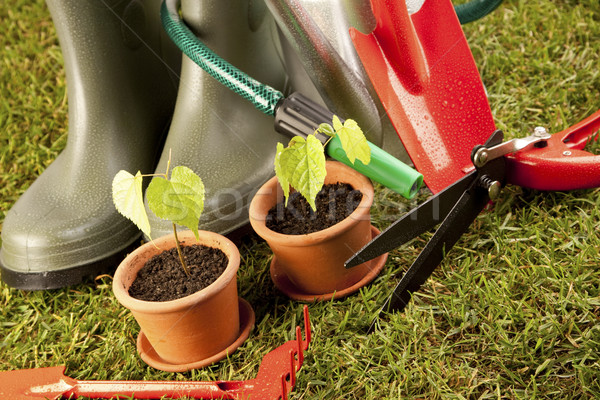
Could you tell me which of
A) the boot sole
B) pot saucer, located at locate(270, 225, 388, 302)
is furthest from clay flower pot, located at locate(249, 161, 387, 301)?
the boot sole

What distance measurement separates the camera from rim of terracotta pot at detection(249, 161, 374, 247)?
1.07 meters

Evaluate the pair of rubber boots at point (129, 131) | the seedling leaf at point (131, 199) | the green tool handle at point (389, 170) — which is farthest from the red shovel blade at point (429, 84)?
the seedling leaf at point (131, 199)

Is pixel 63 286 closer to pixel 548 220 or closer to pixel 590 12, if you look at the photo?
pixel 548 220

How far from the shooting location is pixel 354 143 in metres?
1.00

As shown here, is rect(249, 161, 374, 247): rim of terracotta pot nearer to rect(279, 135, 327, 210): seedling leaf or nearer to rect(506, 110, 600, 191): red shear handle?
rect(279, 135, 327, 210): seedling leaf

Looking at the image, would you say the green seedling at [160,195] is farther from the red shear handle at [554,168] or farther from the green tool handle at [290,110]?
the red shear handle at [554,168]

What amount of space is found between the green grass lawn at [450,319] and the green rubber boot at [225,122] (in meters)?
0.12

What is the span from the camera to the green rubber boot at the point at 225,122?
1.26 meters

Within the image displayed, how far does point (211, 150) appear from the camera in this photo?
1297mm

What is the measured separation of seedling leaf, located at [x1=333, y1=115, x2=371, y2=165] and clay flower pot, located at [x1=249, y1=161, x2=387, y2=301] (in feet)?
0.40

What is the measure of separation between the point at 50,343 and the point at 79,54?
1.81 feet

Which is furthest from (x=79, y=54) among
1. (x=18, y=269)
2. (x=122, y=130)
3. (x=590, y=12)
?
(x=590, y=12)

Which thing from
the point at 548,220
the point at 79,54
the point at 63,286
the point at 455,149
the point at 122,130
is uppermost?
the point at 79,54

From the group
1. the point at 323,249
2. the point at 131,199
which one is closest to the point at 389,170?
the point at 323,249
